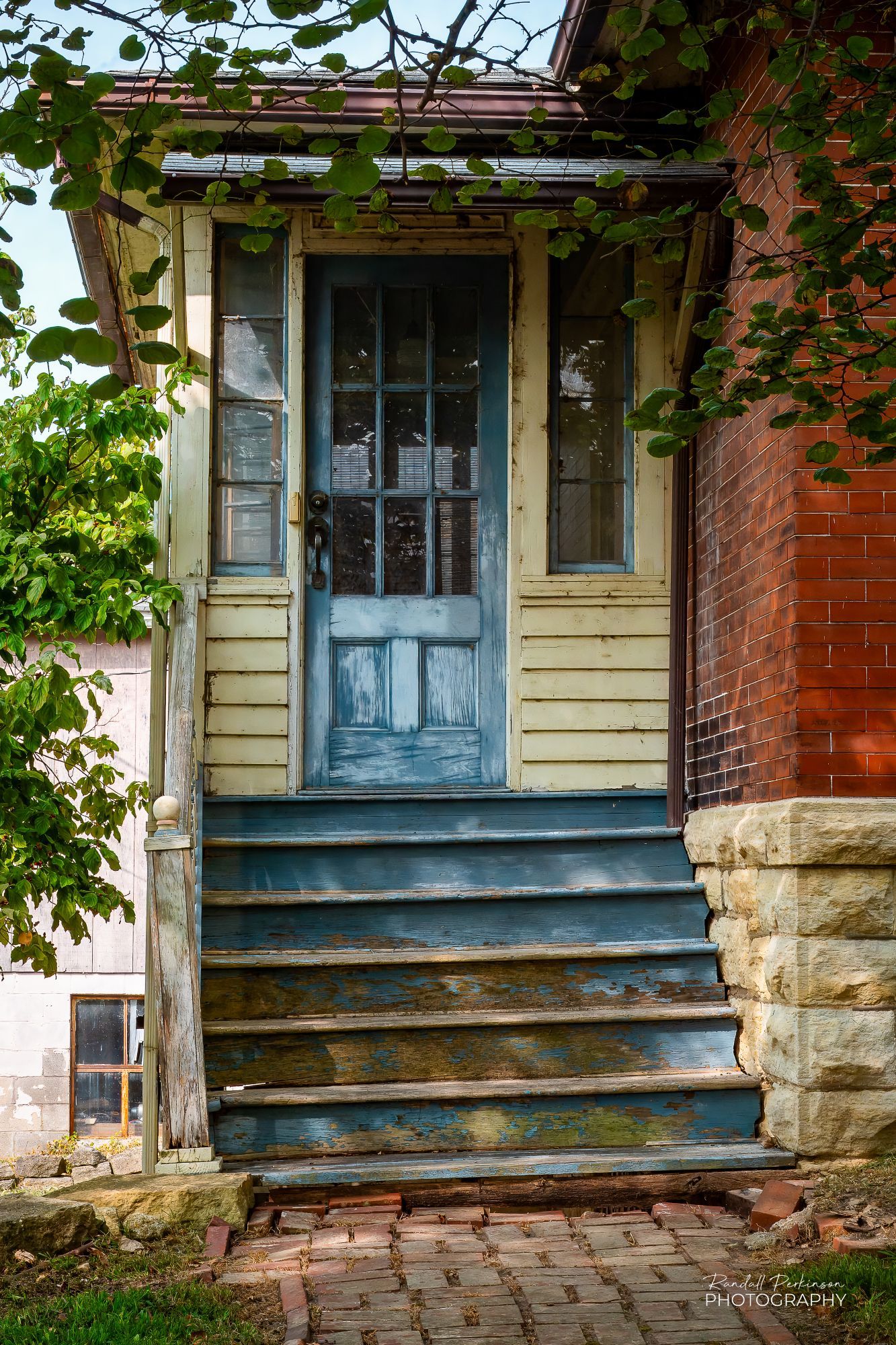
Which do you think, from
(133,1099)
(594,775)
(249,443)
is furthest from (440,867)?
(133,1099)

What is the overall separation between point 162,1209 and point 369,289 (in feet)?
12.8

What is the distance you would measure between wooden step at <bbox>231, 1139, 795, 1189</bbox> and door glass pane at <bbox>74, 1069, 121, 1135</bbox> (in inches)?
264

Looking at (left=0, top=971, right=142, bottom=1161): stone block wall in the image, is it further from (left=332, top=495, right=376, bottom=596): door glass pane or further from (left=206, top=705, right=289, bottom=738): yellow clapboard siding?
(left=332, top=495, right=376, bottom=596): door glass pane

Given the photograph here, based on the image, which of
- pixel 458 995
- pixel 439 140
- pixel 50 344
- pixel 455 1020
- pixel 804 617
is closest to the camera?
pixel 50 344

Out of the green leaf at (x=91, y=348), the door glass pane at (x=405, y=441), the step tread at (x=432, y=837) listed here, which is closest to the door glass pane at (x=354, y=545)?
the door glass pane at (x=405, y=441)

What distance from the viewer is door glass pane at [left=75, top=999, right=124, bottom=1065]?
1000 centimetres

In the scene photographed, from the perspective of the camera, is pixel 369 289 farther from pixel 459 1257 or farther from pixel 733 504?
pixel 459 1257

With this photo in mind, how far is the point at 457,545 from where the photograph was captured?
562 centimetres

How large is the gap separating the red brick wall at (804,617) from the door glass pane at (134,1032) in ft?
22.4

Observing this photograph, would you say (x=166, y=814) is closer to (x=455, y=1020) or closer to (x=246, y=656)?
(x=455, y=1020)

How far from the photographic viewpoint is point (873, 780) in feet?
12.9

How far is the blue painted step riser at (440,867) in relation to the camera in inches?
189

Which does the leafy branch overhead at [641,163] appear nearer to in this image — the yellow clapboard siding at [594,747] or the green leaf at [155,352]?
the green leaf at [155,352]

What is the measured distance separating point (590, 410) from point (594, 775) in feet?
5.35
